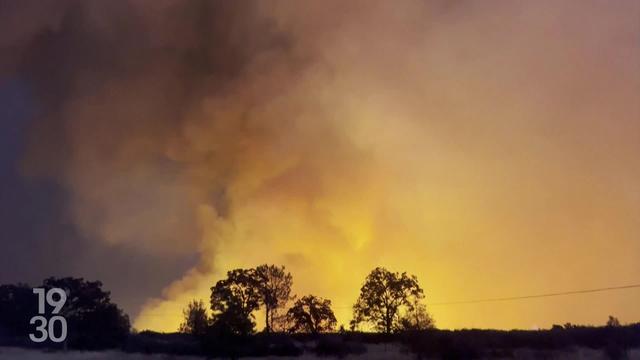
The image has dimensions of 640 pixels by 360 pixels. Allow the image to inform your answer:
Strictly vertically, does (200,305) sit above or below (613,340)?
above

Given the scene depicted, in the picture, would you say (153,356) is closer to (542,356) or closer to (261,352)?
(261,352)

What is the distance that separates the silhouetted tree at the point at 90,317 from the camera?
65938 mm

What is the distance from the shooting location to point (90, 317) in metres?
71.5

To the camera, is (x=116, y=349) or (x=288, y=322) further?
(x=288, y=322)

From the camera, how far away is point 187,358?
57.2 metres

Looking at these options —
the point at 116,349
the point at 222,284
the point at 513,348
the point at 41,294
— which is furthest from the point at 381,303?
the point at 41,294

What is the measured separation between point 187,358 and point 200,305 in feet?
136

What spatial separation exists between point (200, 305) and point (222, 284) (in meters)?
15.9

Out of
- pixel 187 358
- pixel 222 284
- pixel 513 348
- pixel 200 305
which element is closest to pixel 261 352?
pixel 187 358

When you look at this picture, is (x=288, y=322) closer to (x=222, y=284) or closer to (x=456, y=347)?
(x=222, y=284)

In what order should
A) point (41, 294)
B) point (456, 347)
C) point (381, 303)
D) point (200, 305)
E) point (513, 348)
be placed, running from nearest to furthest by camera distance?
point (456, 347) → point (513, 348) → point (41, 294) → point (381, 303) → point (200, 305)

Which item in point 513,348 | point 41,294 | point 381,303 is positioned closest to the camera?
point 513,348

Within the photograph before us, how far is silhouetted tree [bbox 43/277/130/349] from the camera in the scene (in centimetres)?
6594

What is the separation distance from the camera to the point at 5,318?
242 feet
